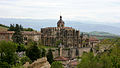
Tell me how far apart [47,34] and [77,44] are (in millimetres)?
7278

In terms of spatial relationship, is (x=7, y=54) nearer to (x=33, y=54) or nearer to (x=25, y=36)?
(x=33, y=54)

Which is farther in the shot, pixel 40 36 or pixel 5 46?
pixel 40 36

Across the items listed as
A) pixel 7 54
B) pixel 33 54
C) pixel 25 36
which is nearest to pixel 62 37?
pixel 25 36

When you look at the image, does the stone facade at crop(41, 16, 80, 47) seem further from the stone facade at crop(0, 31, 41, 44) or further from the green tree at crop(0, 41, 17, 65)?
the green tree at crop(0, 41, 17, 65)

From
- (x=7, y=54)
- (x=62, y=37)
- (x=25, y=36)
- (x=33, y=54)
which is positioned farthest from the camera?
(x=62, y=37)

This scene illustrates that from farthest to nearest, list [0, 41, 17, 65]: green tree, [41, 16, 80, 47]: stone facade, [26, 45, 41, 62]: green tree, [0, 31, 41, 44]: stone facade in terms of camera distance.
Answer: [41, 16, 80, 47]: stone facade, [0, 31, 41, 44]: stone facade, [26, 45, 41, 62]: green tree, [0, 41, 17, 65]: green tree

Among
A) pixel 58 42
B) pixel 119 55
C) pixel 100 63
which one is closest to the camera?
pixel 100 63

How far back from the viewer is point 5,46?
39.1 m

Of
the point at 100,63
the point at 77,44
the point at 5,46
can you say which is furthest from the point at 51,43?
the point at 100,63

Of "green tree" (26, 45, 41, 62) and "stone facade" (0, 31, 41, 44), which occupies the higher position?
"stone facade" (0, 31, 41, 44)

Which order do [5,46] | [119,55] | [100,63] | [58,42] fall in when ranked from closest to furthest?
[100,63] → [119,55] → [5,46] → [58,42]

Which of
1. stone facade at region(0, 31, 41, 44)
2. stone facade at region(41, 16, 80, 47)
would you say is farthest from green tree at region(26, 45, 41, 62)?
stone facade at region(41, 16, 80, 47)

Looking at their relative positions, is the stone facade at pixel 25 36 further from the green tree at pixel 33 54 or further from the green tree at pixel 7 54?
the green tree at pixel 7 54

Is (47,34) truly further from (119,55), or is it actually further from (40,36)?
(119,55)
